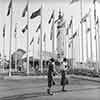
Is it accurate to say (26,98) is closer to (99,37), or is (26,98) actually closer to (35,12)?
(35,12)

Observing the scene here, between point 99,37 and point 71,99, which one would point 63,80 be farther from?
point 99,37

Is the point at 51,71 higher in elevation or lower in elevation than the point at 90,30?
lower

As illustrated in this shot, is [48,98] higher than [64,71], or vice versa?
[64,71]

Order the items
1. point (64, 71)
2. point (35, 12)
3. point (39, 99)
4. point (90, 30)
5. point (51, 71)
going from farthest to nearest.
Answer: point (90, 30) → point (35, 12) → point (64, 71) → point (51, 71) → point (39, 99)

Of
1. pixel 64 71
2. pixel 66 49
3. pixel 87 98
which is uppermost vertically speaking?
pixel 66 49

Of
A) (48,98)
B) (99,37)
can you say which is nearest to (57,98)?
(48,98)

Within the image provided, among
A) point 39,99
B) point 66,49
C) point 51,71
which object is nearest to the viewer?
point 39,99

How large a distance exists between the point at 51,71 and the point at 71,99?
5.22 ft

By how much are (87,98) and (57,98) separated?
1.10 meters

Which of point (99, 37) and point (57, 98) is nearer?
point (57, 98)

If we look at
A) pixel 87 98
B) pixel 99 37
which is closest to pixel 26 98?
pixel 87 98

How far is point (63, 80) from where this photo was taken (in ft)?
32.4

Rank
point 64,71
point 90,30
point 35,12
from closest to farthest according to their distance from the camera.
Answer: point 64,71
point 35,12
point 90,30

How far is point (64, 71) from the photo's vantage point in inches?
388
